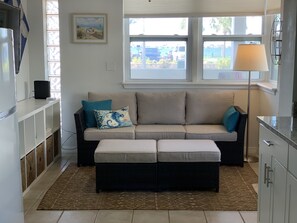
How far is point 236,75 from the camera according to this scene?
550 centimetres

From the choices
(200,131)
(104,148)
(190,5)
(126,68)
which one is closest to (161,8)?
(190,5)

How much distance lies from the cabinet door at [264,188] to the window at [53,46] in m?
3.44

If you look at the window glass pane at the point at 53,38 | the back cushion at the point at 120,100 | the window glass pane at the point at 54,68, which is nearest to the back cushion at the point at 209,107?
the back cushion at the point at 120,100

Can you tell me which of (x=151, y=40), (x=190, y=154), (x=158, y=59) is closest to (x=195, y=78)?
(x=158, y=59)

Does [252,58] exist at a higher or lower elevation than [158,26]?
lower

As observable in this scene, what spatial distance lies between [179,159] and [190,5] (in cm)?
232

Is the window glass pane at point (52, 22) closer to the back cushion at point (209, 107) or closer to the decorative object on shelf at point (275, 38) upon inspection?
the back cushion at point (209, 107)

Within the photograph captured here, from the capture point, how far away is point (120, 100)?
5254 mm

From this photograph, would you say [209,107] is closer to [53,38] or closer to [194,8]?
[194,8]

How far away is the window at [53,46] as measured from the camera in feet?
17.5

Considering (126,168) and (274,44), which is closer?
(126,168)

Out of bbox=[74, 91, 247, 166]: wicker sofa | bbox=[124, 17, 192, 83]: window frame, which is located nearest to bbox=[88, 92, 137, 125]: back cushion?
bbox=[74, 91, 247, 166]: wicker sofa

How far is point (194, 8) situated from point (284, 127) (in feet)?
10.4

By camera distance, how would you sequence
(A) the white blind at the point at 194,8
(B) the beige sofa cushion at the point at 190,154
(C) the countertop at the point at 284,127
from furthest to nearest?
(A) the white blind at the point at 194,8, (B) the beige sofa cushion at the point at 190,154, (C) the countertop at the point at 284,127
